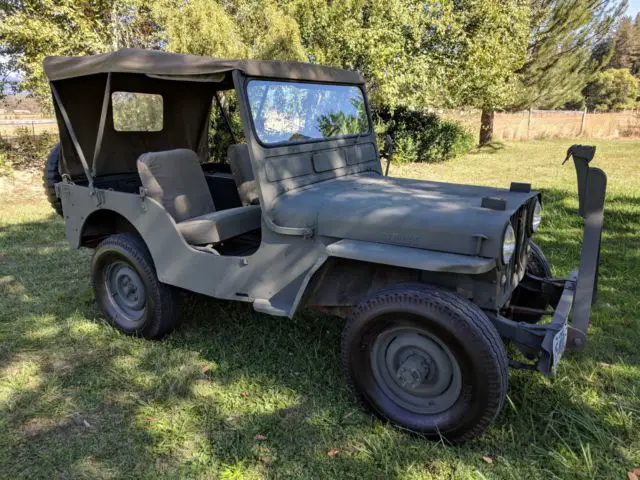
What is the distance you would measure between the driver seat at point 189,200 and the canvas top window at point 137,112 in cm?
105

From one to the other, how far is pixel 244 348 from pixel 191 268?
0.73 meters

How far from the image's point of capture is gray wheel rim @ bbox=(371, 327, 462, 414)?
8.00ft

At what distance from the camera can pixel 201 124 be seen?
474cm

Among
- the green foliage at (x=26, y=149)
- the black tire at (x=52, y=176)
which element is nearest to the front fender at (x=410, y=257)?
the black tire at (x=52, y=176)

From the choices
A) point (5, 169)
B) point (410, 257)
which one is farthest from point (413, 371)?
point (5, 169)

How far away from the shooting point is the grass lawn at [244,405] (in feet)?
7.78

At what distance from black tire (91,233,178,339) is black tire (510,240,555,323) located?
7.61 feet

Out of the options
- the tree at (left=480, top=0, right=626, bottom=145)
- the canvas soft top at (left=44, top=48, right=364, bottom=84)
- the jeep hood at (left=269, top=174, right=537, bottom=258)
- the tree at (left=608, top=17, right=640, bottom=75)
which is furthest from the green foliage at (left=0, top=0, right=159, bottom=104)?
the tree at (left=608, top=17, right=640, bottom=75)

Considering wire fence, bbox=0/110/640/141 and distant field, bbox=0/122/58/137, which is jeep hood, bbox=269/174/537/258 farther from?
wire fence, bbox=0/110/640/141

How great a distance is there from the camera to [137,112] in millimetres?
4293

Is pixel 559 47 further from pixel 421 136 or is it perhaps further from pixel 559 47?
pixel 421 136

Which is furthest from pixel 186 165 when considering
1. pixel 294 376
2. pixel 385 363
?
pixel 385 363

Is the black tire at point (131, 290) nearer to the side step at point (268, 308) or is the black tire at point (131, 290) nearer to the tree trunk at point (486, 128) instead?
the side step at point (268, 308)

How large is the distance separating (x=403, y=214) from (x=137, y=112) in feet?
9.37
